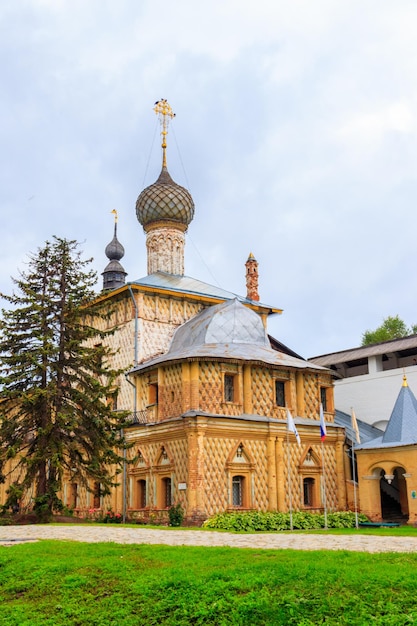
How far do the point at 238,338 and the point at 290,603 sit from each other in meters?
19.4

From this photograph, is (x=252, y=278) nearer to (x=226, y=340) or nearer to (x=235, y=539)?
(x=226, y=340)

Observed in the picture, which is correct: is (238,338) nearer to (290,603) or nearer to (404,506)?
(404,506)

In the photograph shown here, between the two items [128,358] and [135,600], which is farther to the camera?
[128,358]

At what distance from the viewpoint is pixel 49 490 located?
2073cm

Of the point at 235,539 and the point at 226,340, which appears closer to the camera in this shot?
the point at 235,539

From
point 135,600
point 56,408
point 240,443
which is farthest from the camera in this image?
point 240,443

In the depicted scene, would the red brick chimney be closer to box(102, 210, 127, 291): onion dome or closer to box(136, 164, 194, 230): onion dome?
box(136, 164, 194, 230): onion dome

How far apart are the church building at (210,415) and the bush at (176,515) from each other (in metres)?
0.22

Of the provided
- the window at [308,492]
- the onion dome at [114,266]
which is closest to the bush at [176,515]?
the window at [308,492]

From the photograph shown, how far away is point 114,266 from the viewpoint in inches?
1710

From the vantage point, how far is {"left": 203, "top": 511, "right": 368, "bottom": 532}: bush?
21.2 m

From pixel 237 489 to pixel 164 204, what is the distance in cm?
1415

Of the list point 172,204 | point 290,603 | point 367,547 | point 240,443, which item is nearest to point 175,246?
point 172,204

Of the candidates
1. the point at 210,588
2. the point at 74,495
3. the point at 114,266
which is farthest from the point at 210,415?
the point at 114,266
